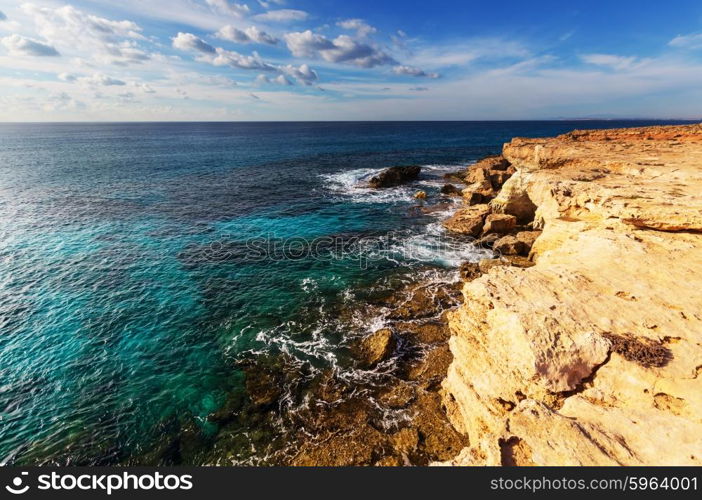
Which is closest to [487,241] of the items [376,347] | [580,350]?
[376,347]

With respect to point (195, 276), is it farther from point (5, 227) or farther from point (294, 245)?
point (5, 227)

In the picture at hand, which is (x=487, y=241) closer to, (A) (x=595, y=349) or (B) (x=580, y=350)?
(A) (x=595, y=349)

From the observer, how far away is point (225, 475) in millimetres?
7102

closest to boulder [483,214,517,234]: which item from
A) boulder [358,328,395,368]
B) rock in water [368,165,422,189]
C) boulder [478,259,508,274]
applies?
boulder [478,259,508,274]

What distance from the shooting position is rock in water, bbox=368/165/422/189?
196ft

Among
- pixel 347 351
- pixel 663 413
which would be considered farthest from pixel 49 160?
pixel 663 413

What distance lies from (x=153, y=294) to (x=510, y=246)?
33.2 metres

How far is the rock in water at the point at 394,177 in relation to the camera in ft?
196

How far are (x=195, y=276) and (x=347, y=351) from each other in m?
17.4

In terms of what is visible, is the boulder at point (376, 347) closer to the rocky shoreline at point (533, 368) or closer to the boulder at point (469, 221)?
the rocky shoreline at point (533, 368)

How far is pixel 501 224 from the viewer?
34.8 meters

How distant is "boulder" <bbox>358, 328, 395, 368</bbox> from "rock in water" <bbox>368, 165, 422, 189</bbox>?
142 ft

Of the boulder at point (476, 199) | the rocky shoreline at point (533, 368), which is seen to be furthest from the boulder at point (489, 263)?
the boulder at point (476, 199)

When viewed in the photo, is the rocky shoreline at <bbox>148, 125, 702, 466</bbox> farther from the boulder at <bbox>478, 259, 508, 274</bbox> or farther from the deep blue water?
the boulder at <bbox>478, 259, 508, 274</bbox>
